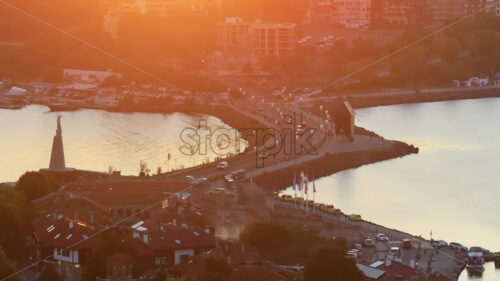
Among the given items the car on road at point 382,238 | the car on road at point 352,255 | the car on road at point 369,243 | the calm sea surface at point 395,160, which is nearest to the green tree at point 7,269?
the car on road at point 352,255

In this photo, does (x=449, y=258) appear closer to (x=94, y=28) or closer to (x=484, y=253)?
(x=484, y=253)

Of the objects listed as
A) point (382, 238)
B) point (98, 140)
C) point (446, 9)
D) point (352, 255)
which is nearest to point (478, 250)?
point (382, 238)

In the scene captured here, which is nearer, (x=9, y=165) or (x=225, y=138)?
(x=9, y=165)

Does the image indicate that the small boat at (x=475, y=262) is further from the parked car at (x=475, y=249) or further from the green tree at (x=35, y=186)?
the green tree at (x=35, y=186)

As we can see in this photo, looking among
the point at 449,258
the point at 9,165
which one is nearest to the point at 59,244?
the point at 449,258

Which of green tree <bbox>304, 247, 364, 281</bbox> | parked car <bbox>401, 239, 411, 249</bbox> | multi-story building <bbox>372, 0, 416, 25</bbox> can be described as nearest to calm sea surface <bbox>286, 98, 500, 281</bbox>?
parked car <bbox>401, 239, 411, 249</bbox>

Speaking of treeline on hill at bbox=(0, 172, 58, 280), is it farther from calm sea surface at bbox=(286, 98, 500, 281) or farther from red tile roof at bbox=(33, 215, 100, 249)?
calm sea surface at bbox=(286, 98, 500, 281)
